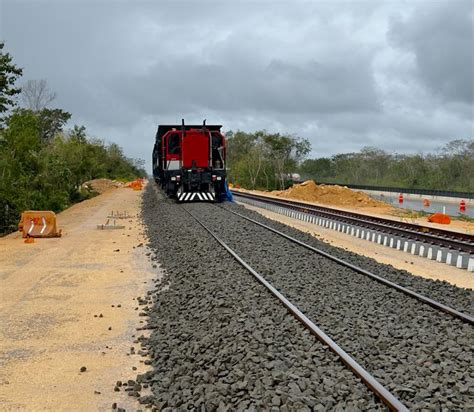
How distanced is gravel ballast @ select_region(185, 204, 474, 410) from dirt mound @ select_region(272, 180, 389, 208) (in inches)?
1197

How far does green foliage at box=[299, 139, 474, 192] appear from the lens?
65.0m

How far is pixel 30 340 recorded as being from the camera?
23.7 feet

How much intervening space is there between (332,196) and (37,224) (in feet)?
104

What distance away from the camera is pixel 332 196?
4631 cm

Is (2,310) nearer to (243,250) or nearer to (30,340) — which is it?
(30,340)

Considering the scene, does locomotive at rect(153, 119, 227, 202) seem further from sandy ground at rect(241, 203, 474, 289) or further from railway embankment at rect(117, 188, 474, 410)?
railway embankment at rect(117, 188, 474, 410)

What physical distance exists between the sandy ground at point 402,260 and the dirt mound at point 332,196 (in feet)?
71.9

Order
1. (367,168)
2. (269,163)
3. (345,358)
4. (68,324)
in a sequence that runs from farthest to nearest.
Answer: (367,168) → (269,163) → (68,324) → (345,358)

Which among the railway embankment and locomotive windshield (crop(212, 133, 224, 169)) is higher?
locomotive windshield (crop(212, 133, 224, 169))

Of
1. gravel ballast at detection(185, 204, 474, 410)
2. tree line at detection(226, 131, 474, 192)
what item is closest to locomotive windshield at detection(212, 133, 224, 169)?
gravel ballast at detection(185, 204, 474, 410)

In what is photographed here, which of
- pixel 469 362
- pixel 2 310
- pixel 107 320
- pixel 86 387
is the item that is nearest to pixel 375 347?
pixel 469 362

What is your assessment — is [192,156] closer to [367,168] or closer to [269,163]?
[269,163]

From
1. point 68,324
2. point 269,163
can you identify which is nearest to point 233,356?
point 68,324

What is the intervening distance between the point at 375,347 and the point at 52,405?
346 cm
